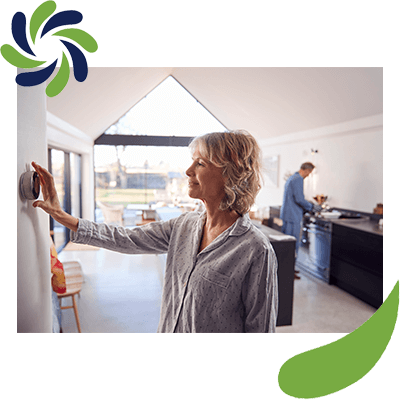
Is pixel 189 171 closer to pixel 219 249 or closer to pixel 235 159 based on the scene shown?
pixel 235 159

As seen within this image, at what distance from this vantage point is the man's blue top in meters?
4.28

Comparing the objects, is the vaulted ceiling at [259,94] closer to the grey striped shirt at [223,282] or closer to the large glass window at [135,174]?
the large glass window at [135,174]

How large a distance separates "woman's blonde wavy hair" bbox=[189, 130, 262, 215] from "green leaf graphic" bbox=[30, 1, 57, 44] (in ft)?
1.82

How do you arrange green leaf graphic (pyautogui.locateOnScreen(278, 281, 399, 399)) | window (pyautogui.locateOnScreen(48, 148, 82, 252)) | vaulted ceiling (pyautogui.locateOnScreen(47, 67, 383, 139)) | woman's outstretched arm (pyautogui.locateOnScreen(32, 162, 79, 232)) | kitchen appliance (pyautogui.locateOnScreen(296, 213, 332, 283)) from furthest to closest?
window (pyautogui.locateOnScreen(48, 148, 82, 252)) < kitchen appliance (pyautogui.locateOnScreen(296, 213, 332, 283)) < vaulted ceiling (pyautogui.locateOnScreen(47, 67, 383, 139)) < woman's outstretched arm (pyautogui.locateOnScreen(32, 162, 79, 232)) < green leaf graphic (pyautogui.locateOnScreen(278, 281, 399, 399))

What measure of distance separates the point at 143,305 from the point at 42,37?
10.2 feet

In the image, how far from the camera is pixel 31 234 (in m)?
0.92

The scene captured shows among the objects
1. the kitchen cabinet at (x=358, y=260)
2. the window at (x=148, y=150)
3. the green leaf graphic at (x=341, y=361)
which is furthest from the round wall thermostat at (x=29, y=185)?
the window at (x=148, y=150)

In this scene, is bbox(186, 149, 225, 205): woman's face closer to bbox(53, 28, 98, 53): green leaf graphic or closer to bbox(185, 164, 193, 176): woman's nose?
bbox(185, 164, 193, 176): woman's nose

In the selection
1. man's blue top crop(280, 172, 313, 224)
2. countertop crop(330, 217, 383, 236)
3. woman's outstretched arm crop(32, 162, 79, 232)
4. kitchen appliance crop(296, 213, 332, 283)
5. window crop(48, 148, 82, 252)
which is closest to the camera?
woman's outstretched arm crop(32, 162, 79, 232)

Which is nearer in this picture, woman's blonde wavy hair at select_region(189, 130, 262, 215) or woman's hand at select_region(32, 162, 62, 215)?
woman's hand at select_region(32, 162, 62, 215)

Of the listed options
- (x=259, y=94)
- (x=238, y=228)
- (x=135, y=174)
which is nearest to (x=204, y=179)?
(x=238, y=228)

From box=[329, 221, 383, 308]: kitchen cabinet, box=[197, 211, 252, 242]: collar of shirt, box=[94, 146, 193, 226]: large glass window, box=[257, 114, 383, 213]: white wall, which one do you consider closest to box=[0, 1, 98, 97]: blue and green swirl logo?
box=[197, 211, 252, 242]: collar of shirt

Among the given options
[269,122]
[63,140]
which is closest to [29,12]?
[63,140]

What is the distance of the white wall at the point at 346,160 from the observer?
171 inches
